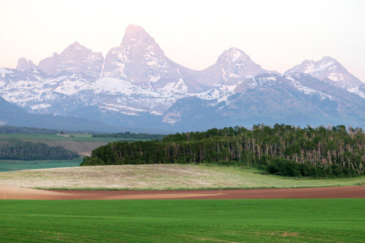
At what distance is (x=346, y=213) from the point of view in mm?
44406

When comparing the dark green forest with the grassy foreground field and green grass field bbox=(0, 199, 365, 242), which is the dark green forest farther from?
green grass field bbox=(0, 199, 365, 242)

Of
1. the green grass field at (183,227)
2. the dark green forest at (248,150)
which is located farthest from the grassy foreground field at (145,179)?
the green grass field at (183,227)

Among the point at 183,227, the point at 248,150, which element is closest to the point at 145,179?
the point at 248,150

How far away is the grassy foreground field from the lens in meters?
83.2

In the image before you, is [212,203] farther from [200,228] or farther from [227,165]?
[227,165]

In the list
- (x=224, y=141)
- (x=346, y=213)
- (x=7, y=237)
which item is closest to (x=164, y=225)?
(x=7, y=237)

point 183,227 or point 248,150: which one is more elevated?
point 248,150

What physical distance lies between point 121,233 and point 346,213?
25.0 m

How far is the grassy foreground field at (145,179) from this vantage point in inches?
3278

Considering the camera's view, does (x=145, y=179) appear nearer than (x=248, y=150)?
Yes

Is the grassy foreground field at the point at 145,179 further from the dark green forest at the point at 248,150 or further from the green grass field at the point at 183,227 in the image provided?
the green grass field at the point at 183,227

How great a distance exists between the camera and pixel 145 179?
318 ft

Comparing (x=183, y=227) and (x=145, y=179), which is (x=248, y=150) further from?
(x=183, y=227)

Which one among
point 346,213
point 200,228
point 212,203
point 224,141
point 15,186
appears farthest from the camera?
point 224,141
